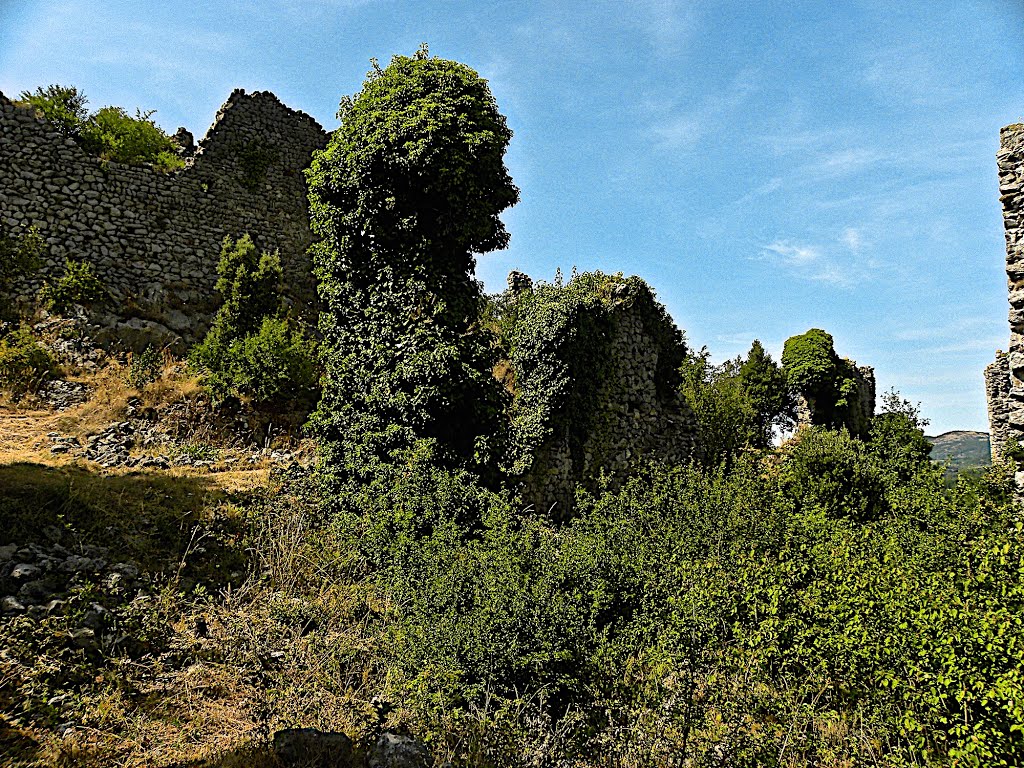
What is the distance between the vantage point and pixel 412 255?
8.57 metres

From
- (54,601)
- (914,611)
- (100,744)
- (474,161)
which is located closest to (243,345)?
(474,161)

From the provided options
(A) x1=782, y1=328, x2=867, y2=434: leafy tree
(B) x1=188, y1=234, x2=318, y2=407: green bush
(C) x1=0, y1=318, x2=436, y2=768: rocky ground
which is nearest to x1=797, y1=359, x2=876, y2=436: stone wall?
(A) x1=782, y1=328, x2=867, y2=434: leafy tree

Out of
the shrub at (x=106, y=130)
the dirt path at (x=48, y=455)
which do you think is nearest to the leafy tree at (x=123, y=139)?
the shrub at (x=106, y=130)

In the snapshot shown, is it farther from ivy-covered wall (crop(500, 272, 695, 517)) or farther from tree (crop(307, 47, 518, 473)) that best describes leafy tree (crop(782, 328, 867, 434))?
tree (crop(307, 47, 518, 473))

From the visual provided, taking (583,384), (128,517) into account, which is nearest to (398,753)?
(128,517)

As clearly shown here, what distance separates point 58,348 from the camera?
35.6ft

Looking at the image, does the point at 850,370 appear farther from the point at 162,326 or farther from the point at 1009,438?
the point at 162,326

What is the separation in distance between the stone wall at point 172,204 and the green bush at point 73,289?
0.23 meters

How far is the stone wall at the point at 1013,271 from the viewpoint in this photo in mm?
5691

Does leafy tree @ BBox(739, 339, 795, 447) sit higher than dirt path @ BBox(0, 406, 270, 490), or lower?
higher

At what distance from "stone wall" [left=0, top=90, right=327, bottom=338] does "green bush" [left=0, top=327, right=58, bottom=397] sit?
184 centimetres

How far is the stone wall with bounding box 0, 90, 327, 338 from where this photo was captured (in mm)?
12016

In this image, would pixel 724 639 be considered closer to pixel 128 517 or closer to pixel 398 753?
pixel 398 753

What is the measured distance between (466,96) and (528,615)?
21.7 ft
